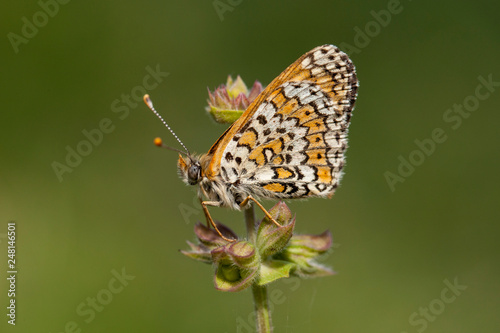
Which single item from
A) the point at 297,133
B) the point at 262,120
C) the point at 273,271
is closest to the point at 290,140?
the point at 297,133

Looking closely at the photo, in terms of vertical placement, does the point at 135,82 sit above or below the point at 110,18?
below

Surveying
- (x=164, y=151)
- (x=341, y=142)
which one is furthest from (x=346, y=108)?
(x=164, y=151)

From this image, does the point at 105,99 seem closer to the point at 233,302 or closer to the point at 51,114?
the point at 51,114

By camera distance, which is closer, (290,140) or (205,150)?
(290,140)

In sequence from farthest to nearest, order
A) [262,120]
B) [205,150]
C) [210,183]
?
[205,150], [210,183], [262,120]

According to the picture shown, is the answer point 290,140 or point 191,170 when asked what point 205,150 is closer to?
point 191,170

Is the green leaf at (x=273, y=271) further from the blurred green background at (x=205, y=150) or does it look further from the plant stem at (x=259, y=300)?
the blurred green background at (x=205, y=150)
